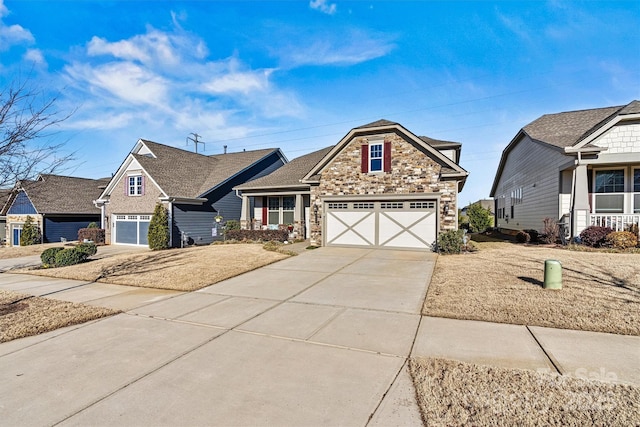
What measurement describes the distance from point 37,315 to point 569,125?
73.0 ft

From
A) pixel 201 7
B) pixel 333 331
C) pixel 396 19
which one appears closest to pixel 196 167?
pixel 201 7

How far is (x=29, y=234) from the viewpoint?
76.9 ft

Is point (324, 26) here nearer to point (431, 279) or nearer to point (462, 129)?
point (431, 279)

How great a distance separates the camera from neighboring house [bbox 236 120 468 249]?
14.1 meters

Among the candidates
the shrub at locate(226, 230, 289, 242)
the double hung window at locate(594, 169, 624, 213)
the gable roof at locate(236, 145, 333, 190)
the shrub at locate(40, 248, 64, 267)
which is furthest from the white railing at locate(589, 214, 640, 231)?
the shrub at locate(40, 248, 64, 267)

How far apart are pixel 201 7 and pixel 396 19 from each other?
7.44m

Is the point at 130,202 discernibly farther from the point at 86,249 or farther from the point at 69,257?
the point at 69,257

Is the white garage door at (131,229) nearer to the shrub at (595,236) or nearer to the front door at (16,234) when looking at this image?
the front door at (16,234)

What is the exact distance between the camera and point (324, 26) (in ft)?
43.4

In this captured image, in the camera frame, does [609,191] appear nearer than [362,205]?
Yes

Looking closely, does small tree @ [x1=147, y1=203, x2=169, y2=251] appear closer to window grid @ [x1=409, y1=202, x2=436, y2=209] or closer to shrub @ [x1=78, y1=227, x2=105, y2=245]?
shrub @ [x1=78, y1=227, x2=105, y2=245]

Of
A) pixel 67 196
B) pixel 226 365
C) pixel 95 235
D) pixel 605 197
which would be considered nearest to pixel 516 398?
pixel 226 365

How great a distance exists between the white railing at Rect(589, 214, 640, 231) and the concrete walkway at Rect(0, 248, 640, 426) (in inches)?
456

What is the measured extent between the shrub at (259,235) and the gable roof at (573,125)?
540 inches
